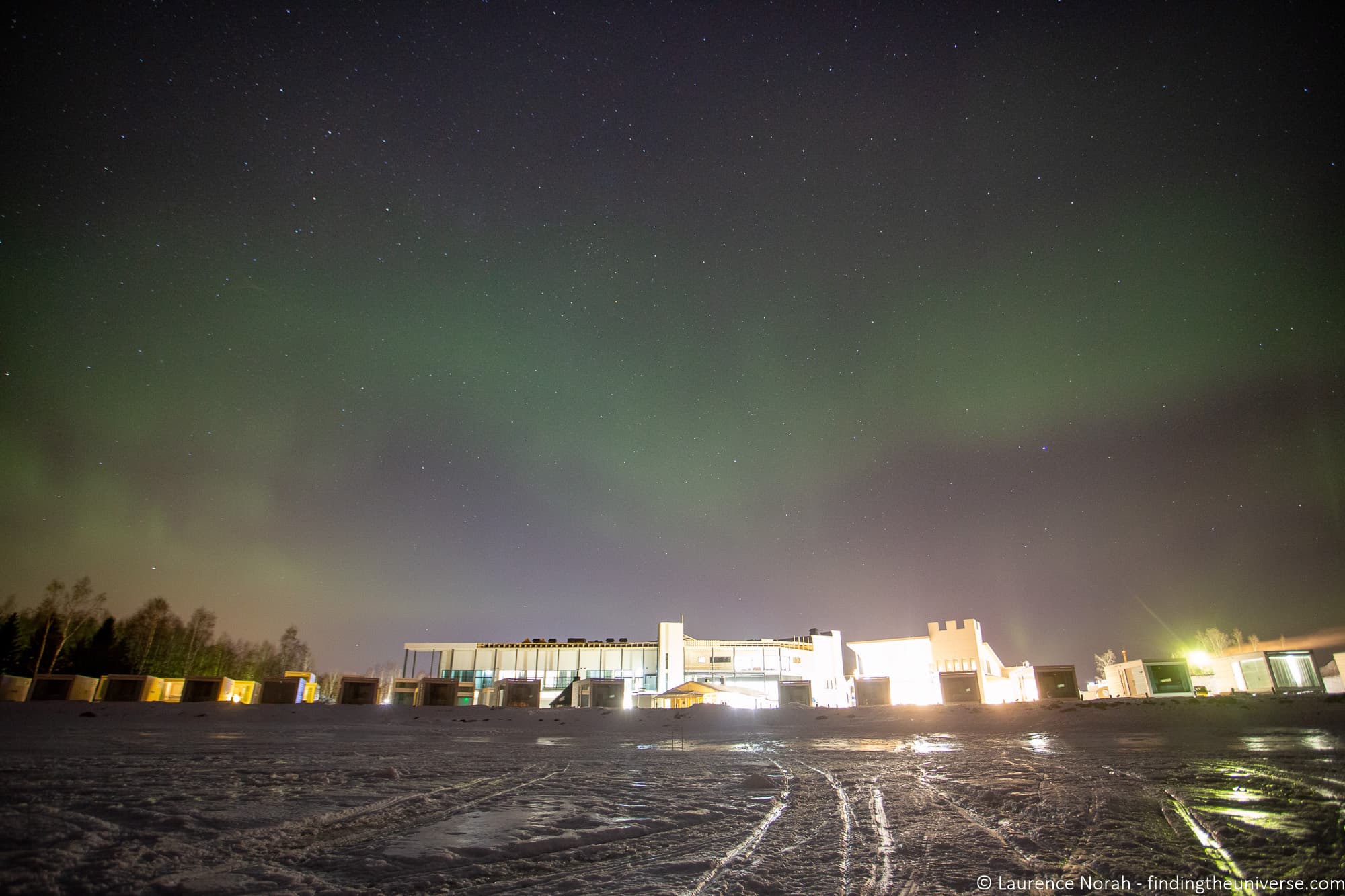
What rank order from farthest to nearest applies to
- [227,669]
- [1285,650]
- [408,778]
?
[227,669]
[1285,650]
[408,778]

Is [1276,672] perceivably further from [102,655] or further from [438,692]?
[102,655]

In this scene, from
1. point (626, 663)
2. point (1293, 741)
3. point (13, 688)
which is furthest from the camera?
point (626, 663)

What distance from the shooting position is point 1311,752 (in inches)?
282

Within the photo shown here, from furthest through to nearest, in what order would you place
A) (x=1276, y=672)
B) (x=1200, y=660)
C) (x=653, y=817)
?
(x=1200, y=660), (x=1276, y=672), (x=653, y=817)

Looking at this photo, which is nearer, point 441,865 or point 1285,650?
point 441,865

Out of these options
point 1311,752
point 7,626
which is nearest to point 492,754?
point 1311,752

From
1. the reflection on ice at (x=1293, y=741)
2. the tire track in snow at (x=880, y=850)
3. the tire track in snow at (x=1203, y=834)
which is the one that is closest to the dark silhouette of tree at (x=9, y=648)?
the tire track in snow at (x=880, y=850)

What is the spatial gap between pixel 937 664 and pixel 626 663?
102 feet

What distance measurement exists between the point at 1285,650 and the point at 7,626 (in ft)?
293

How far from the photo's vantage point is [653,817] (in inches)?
169

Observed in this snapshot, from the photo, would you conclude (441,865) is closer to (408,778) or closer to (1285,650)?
(408,778)

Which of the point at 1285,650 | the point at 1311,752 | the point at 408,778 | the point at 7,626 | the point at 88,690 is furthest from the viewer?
the point at 7,626

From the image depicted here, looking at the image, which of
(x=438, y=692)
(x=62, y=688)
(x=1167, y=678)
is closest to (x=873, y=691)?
(x=1167, y=678)

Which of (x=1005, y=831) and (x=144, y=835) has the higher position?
(x=144, y=835)
